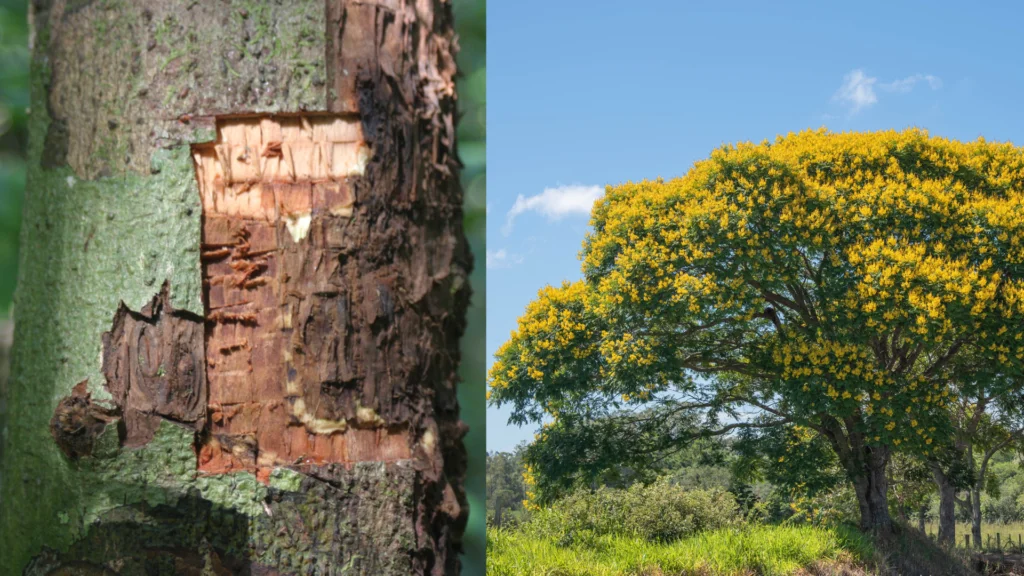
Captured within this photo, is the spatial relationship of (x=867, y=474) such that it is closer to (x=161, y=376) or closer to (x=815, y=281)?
(x=815, y=281)

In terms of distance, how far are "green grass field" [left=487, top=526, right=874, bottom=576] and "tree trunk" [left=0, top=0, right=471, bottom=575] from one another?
24.5 ft

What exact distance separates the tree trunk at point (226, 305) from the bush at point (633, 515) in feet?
31.8

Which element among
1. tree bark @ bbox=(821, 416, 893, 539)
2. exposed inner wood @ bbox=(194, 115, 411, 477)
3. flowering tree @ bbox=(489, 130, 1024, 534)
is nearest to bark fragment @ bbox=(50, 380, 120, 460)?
exposed inner wood @ bbox=(194, 115, 411, 477)

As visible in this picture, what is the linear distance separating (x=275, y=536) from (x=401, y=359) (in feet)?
0.89

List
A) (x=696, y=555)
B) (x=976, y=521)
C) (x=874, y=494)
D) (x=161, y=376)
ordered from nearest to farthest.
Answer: (x=161, y=376)
(x=696, y=555)
(x=874, y=494)
(x=976, y=521)

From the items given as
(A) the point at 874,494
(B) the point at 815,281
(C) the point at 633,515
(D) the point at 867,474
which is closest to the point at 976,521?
(A) the point at 874,494

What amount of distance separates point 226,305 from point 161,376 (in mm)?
117

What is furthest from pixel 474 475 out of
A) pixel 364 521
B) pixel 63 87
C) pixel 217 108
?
pixel 63 87

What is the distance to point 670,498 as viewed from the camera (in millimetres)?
11273

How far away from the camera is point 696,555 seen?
31.8 ft

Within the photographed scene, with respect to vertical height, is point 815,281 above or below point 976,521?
above

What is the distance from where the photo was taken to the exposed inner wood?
104 cm

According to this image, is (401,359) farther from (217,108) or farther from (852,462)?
(852,462)

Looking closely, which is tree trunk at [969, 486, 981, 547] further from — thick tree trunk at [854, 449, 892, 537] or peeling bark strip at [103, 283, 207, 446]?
peeling bark strip at [103, 283, 207, 446]
